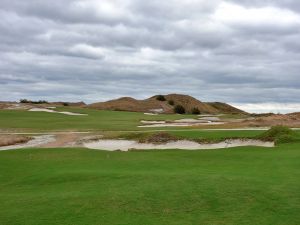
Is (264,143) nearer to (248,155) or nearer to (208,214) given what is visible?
(248,155)

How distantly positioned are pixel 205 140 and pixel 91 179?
18.0 meters

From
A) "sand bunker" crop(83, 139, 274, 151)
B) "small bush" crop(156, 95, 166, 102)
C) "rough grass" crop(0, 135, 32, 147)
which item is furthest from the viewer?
"small bush" crop(156, 95, 166, 102)

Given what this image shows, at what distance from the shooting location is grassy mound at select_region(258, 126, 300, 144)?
102 ft

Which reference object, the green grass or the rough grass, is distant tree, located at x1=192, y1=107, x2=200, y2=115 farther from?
the rough grass

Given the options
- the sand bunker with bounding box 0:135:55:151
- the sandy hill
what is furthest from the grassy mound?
the sandy hill

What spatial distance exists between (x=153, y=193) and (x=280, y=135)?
1978cm

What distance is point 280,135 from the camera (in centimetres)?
3200

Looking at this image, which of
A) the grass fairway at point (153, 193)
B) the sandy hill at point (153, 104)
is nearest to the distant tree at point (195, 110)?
the sandy hill at point (153, 104)

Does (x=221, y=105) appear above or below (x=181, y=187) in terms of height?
above

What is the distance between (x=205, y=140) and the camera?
34594 millimetres

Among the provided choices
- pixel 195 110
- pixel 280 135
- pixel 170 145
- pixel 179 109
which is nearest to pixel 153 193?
pixel 280 135

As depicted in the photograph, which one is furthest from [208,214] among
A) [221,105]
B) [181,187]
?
[221,105]

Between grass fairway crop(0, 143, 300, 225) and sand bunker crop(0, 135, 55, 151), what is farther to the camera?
sand bunker crop(0, 135, 55, 151)

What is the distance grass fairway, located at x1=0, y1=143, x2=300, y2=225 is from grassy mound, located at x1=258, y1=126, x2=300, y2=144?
8508mm
